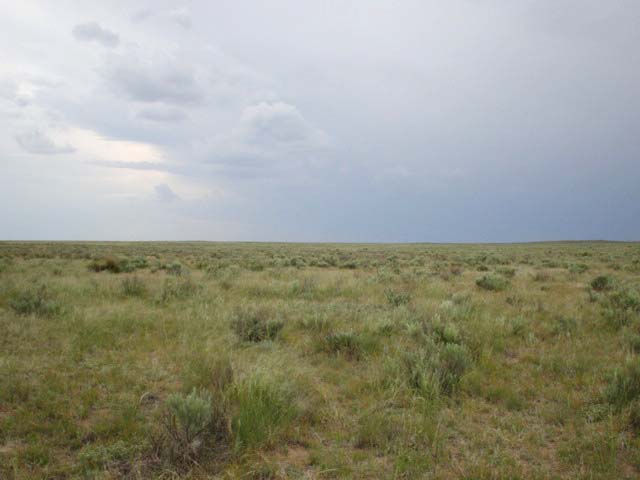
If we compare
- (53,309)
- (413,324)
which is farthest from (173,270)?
(413,324)

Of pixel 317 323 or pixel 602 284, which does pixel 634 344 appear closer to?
pixel 317 323

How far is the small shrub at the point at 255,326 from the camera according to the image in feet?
23.1

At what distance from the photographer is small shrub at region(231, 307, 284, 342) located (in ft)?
23.1

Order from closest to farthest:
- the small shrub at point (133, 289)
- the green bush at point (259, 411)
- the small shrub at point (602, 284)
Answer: the green bush at point (259, 411) < the small shrub at point (133, 289) < the small shrub at point (602, 284)

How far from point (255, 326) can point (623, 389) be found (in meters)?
5.48

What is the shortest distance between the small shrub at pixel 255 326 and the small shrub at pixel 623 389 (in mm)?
4928

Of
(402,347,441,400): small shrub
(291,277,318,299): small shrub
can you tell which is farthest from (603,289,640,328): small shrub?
(291,277,318,299): small shrub

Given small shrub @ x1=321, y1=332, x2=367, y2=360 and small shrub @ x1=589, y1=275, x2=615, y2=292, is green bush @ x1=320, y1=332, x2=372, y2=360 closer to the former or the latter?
small shrub @ x1=321, y1=332, x2=367, y2=360

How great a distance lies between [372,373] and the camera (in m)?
5.39

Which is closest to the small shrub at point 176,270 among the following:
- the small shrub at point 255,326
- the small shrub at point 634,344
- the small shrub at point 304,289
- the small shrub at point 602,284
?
the small shrub at point 304,289

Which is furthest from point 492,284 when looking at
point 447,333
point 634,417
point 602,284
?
point 634,417

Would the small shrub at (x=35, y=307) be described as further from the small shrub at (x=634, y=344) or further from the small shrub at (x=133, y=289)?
the small shrub at (x=634, y=344)

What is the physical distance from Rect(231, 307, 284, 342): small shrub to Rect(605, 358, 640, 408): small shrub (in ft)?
16.2

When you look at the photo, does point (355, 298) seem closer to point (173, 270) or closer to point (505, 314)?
point (505, 314)
